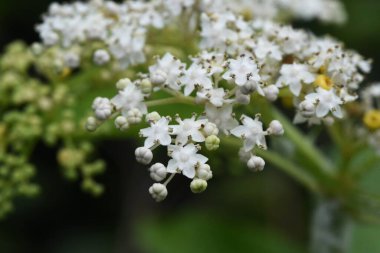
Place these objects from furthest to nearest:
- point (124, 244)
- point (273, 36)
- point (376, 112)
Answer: point (124, 244)
point (376, 112)
point (273, 36)

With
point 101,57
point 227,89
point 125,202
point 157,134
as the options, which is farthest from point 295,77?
point 125,202

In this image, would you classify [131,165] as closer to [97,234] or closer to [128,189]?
[128,189]

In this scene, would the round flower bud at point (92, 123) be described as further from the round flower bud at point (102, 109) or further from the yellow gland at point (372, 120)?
the yellow gland at point (372, 120)

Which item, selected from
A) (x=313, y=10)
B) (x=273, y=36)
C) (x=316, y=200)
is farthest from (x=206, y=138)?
(x=313, y=10)

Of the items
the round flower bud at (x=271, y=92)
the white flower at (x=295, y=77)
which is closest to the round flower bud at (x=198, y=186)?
the round flower bud at (x=271, y=92)

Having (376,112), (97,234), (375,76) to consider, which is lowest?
(97,234)

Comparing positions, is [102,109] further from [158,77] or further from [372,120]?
[372,120]

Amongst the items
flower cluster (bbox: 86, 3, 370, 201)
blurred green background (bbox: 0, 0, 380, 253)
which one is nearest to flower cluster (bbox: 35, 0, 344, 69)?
flower cluster (bbox: 86, 3, 370, 201)
